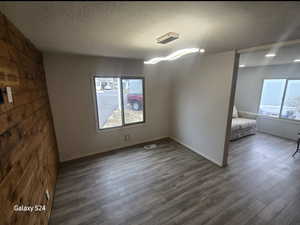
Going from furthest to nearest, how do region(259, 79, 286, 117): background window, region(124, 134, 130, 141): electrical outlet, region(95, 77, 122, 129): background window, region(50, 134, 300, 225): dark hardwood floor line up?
region(259, 79, 286, 117): background window < region(124, 134, 130, 141): electrical outlet < region(95, 77, 122, 129): background window < region(50, 134, 300, 225): dark hardwood floor

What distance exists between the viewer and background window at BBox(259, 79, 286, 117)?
447 centimetres

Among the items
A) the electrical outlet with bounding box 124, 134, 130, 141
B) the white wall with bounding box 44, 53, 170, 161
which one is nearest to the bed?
the white wall with bounding box 44, 53, 170, 161

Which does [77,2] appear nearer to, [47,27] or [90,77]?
[47,27]

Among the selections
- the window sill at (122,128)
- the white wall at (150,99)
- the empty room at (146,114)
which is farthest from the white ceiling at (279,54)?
the window sill at (122,128)

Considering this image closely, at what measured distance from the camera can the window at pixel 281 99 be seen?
4.20 meters

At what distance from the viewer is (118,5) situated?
1029 mm

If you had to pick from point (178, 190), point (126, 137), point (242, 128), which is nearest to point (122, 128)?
point (126, 137)

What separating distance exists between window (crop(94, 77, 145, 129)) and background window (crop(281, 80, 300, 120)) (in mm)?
4507

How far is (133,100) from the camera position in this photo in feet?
12.5

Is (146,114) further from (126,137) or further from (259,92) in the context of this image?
(259,92)

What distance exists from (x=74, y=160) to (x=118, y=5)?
323cm

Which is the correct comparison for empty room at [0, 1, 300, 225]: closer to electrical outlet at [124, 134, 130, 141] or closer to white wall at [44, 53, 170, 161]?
white wall at [44, 53, 170, 161]

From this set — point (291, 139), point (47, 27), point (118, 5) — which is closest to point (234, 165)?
point (291, 139)

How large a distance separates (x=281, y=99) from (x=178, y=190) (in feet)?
15.3
